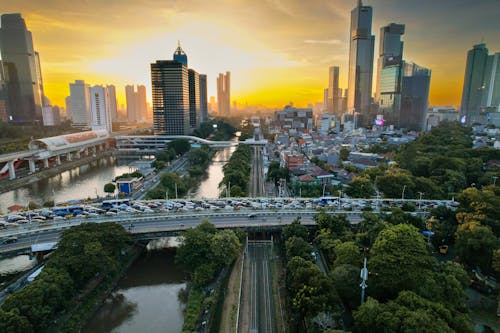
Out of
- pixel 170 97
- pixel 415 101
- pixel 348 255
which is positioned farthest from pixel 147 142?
pixel 415 101

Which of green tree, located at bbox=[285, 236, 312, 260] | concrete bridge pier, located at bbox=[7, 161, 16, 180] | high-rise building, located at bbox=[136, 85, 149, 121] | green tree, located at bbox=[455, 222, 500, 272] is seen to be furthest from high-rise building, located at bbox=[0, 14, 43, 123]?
green tree, located at bbox=[455, 222, 500, 272]

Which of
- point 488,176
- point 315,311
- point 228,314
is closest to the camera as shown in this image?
point 315,311

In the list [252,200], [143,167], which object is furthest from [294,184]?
[143,167]

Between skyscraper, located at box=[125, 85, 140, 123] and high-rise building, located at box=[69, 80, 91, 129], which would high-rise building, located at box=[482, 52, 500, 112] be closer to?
high-rise building, located at box=[69, 80, 91, 129]

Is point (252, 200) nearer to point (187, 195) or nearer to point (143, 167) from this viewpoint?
point (187, 195)

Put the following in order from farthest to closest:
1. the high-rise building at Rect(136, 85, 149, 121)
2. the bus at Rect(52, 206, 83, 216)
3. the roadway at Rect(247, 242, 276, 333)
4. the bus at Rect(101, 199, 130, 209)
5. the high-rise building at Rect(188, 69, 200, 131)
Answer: the high-rise building at Rect(136, 85, 149, 121) < the high-rise building at Rect(188, 69, 200, 131) < the bus at Rect(101, 199, 130, 209) < the bus at Rect(52, 206, 83, 216) < the roadway at Rect(247, 242, 276, 333)

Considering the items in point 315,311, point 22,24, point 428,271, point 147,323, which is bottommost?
point 147,323
